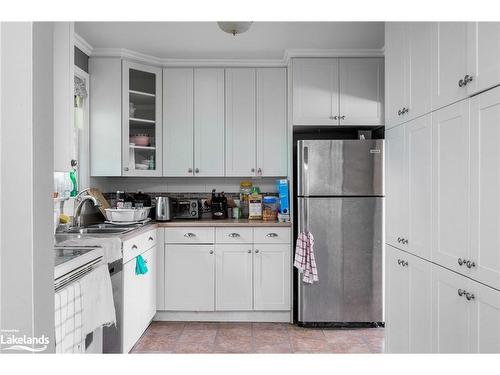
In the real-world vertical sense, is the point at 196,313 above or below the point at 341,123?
below

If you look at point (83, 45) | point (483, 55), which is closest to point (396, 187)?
point (483, 55)

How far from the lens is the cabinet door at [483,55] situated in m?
1.11

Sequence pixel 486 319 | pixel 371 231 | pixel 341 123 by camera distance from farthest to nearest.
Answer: pixel 341 123
pixel 371 231
pixel 486 319

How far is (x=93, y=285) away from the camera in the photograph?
170 cm

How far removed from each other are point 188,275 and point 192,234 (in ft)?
1.18

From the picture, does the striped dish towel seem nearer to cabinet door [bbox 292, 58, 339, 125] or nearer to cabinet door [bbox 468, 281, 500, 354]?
cabinet door [bbox 468, 281, 500, 354]

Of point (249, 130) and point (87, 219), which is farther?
point (249, 130)

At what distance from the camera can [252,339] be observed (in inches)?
110

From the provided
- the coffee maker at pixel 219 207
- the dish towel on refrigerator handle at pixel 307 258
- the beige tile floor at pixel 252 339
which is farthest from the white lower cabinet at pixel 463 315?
the coffee maker at pixel 219 207

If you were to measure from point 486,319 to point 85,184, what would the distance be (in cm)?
304

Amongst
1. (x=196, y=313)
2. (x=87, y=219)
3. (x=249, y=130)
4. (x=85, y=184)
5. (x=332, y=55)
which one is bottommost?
(x=196, y=313)

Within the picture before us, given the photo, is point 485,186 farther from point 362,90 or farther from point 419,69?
point 362,90
